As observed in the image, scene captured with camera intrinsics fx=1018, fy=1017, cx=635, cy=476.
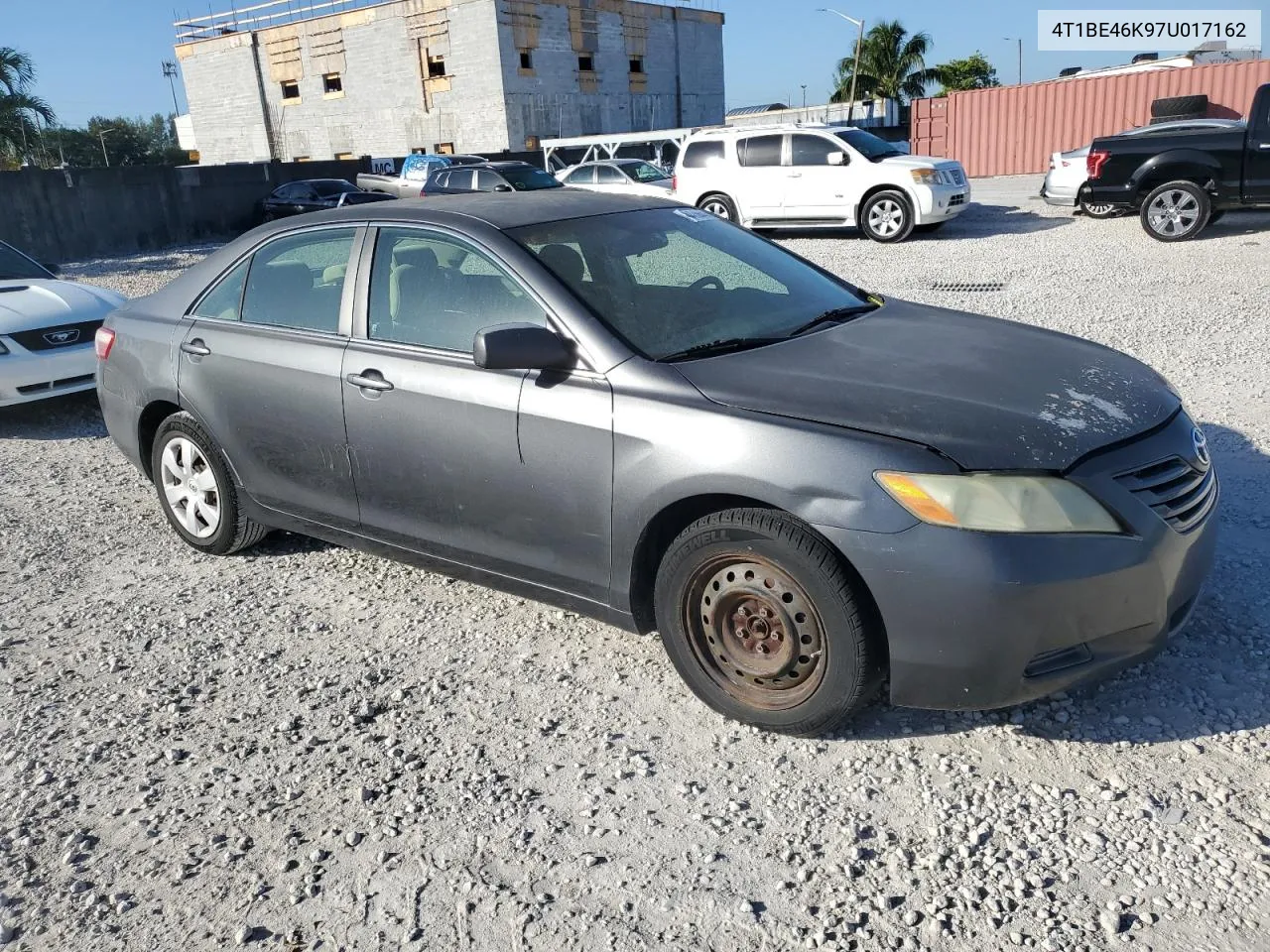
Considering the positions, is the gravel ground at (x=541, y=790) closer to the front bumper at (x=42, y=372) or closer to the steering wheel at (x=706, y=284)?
the steering wheel at (x=706, y=284)

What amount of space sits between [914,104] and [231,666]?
30646 mm

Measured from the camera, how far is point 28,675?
3857mm

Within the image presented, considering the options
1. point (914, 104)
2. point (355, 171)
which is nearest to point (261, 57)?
point (355, 171)

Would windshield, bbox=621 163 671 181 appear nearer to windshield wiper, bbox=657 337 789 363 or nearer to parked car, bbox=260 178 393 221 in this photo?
parked car, bbox=260 178 393 221

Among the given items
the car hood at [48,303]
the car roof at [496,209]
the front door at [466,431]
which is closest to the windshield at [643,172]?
the car hood at [48,303]

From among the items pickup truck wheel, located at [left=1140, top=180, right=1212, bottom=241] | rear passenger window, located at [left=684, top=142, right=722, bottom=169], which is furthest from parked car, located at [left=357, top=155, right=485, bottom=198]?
pickup truck wheel, located at [left=1140, top=180, right=1212, bottom=241]

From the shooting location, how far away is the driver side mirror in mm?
3254

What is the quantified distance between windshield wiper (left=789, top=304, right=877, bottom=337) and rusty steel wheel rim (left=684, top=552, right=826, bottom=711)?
1.03 meters

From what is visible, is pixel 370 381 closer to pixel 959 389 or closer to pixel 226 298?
pixel 226 298

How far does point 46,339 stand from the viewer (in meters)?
7.32

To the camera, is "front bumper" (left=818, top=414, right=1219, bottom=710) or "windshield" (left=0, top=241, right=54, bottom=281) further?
"windshield" (left=0, top=241, right=54, bottom=281)

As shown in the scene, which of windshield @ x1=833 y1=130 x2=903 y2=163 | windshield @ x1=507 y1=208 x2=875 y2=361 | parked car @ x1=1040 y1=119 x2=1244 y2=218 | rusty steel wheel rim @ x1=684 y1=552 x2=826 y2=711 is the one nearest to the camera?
rusty steel wheel rim @ x1=684 y1=552 x2=826 y2=711

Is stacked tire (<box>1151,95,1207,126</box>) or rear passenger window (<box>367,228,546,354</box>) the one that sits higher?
stacked tire (<box>1151,95,1207,126</box>)

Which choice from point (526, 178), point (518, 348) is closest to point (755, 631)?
point (518, 348)
